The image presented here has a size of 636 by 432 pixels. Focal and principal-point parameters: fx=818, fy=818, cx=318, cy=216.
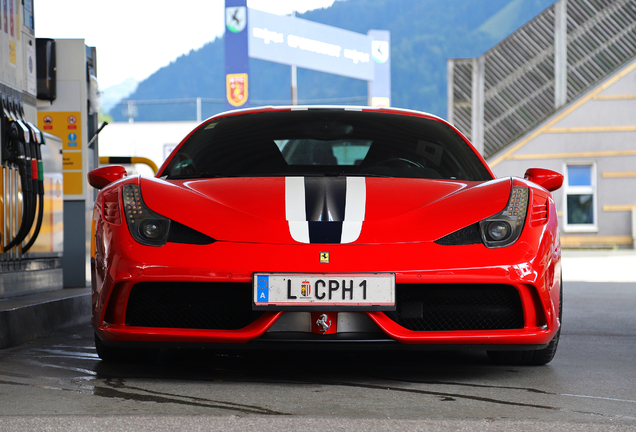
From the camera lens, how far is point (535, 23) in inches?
760

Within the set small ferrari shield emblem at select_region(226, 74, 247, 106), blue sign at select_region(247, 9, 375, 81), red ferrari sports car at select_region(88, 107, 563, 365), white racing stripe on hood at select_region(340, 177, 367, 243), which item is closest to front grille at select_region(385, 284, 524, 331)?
red ferrari sports car at select_region(88, 107, 563, 365)

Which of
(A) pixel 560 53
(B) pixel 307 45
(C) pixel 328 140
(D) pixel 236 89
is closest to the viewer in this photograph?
(C) pixel 328 140

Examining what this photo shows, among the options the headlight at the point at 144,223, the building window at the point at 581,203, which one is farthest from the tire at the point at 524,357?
the building window at the point at 581,203

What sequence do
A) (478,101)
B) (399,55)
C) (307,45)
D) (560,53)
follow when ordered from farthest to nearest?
(399,55) → (478,101) → (560,53) → (307,45)

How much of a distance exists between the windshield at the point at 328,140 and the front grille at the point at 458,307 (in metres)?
0.83

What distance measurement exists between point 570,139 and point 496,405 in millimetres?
16916

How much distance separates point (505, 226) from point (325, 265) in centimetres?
73

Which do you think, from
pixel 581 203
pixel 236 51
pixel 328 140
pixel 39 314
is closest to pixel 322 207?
pixel 328 140

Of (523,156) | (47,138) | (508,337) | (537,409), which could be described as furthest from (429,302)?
(523,156)

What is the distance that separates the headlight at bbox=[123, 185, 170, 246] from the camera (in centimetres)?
309

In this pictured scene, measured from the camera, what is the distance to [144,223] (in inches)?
124

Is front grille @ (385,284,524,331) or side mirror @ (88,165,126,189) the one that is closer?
front grille @ (385,284,524,331)

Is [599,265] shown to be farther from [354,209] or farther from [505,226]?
[354,209]

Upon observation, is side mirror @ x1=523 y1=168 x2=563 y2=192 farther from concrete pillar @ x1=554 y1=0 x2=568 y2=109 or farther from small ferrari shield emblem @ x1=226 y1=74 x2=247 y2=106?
concrete pillar @ x1=554 y1=0 x2=568 y2=109
